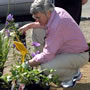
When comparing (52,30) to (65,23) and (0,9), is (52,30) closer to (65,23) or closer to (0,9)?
(65,23)

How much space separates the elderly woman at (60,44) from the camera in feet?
12.0

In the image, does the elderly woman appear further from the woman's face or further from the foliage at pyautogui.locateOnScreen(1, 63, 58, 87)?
the foliage at pyautogui.locateOnScreen(1, 63, 58, 87)

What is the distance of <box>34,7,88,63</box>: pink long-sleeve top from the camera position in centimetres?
367

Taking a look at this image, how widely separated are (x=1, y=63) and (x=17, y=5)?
15.6 ft

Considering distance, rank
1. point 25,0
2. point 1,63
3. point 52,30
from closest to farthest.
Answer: point 52,30 → point 1,63 → point 25,0

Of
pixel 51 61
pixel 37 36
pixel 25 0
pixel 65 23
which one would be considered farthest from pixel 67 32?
pixel 25 0

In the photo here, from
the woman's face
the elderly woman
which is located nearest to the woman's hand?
the elderly woman

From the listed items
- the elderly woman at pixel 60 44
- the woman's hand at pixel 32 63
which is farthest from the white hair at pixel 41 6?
the woman's hand at pixel 32 63

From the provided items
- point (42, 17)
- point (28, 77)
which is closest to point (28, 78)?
point (28, 77)

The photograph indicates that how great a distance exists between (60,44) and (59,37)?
0.08 meters

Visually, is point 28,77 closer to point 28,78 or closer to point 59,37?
point 28,78

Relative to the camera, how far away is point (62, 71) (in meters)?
3.80

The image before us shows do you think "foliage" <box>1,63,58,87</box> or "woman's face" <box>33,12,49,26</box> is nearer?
"foliage" <box>1,63,58,87</box>

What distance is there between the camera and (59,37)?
368cm
